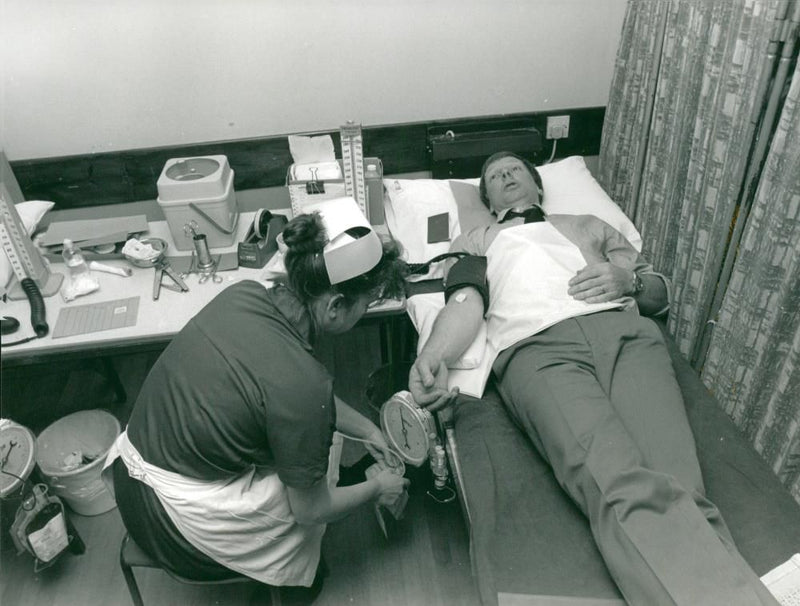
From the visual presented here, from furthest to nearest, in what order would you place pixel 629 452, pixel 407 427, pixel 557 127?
1. pixel 557 127
2. pixel 407 427
3. pixel 629 452

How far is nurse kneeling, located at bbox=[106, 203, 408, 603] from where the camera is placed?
1234 mm

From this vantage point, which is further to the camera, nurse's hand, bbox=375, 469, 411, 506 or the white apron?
nurse's hand, bbox=375, 469, 411, 506

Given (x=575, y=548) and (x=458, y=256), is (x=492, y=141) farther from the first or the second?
(x=575, y=548)

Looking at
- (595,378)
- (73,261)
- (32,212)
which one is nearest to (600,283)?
(595,378)

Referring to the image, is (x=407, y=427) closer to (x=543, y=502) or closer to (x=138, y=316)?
(x=543, y=502)

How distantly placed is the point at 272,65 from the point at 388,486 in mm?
1587

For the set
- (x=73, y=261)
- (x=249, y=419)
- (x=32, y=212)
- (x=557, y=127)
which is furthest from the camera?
(x=557, y=127)

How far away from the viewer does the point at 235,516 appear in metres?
1.40

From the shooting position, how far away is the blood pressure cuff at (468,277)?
186 centimetres

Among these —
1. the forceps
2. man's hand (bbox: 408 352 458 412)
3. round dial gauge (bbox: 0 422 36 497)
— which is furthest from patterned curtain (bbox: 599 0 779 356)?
round dial gauge (bbox: 0 422 36 497)

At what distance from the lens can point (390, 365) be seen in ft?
6.93

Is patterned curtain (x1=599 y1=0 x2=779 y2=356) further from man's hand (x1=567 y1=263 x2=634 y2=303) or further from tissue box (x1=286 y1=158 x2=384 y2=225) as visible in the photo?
tissue box (x1=286 y1=158 x2=384 y2=225)

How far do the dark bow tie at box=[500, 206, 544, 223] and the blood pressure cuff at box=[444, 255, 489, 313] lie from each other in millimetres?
252

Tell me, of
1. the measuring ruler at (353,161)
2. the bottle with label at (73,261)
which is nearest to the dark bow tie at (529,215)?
the measuring ruler at (353,161)
